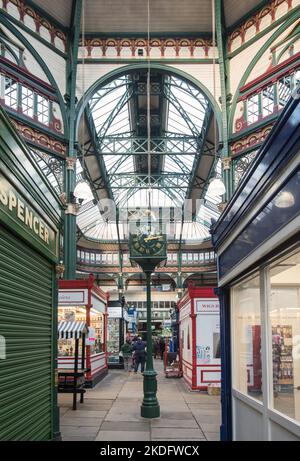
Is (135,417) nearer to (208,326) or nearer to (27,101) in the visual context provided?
(208,326)

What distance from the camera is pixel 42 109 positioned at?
1709 centimetres

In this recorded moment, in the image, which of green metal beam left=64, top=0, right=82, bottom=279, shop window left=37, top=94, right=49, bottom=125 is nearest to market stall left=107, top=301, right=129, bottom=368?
green metal beam left=64, top=0, right=82, bottom=279

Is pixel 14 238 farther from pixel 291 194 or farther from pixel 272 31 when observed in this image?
pixel 272 31

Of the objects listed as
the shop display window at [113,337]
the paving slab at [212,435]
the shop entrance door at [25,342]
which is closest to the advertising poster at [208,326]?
the paving slab at [212,435]

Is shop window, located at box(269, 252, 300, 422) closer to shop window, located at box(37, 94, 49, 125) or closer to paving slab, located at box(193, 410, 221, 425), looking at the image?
paving slab, located at box(193, 410, 221, 425)

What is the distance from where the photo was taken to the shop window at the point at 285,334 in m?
4.08

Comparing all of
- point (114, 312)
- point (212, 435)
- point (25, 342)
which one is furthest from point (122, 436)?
point (114, 312)

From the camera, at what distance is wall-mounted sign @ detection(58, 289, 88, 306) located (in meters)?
16.9

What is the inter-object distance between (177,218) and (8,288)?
121ft

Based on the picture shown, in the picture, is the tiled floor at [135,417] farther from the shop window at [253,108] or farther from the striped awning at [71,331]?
the shop window at [253,108]

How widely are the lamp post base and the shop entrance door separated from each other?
3966 millimetres

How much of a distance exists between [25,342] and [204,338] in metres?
10.9

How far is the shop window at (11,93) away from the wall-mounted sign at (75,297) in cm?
615

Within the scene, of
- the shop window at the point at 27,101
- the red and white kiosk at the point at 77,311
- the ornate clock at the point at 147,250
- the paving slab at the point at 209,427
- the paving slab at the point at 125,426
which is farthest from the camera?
the red and white kiosk at the point at 77,311
